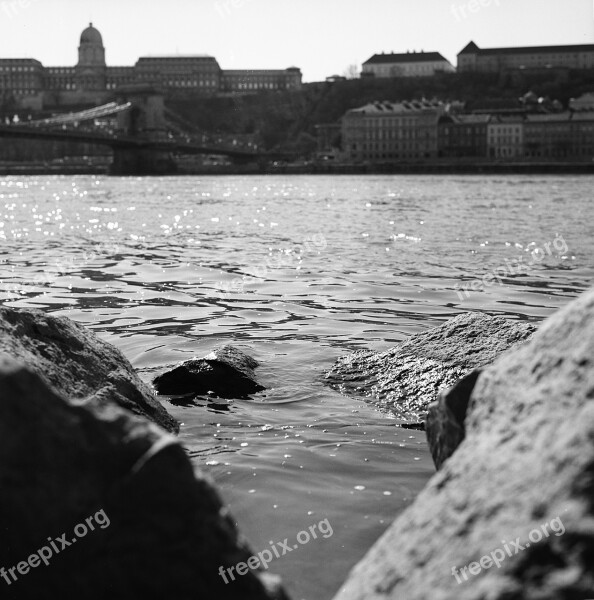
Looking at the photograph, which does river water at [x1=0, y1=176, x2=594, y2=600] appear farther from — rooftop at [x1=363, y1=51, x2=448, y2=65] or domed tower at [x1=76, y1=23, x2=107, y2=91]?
domed tower at [x1=76, y1=23, x2=107, y2=91]

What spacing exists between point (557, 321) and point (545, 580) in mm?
626

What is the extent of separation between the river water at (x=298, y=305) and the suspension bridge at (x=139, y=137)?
4890 centimetres

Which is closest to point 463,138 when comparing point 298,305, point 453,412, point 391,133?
point 391,133

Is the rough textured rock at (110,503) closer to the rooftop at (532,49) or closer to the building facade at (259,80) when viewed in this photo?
the rooftop at (532,49)

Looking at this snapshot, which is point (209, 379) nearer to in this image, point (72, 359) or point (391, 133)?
point (72, 359)

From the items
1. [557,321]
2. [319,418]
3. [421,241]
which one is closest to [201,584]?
[557,321]

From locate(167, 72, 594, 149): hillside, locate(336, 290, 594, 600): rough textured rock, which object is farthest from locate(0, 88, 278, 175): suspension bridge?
locate(336, 290, 594, 600): rough textured rock

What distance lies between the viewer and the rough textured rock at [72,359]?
10.2 feet

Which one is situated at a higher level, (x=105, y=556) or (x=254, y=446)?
(x=105, y=556)

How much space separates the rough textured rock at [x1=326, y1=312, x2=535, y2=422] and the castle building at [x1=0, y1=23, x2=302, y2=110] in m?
131

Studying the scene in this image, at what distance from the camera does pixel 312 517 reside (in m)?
3.20

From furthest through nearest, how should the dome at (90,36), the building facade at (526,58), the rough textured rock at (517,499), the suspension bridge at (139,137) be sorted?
the dome at (90,36) → the building facade at (526,58) → the suspension bridge at (139,137) → the rough textured rock at (517,499)

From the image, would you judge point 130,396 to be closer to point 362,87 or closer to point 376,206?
point 376,206

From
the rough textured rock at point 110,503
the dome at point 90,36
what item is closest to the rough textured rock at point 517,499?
the rough textured rock at point 110,503
